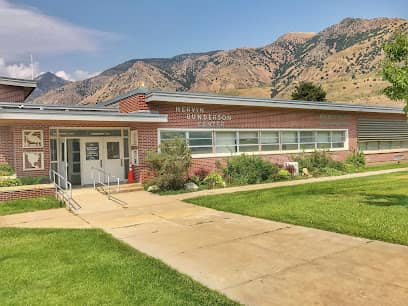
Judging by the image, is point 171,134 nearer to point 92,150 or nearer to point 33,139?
point 92,150

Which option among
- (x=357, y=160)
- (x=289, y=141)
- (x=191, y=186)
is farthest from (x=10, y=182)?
(x=357, y=160)

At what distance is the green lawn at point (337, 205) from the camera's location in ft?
26.2

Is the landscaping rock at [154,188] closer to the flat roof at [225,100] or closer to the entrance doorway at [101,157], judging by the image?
the entrance doorway at [101,157]

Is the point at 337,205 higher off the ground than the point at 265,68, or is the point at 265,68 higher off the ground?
the point at 265,68

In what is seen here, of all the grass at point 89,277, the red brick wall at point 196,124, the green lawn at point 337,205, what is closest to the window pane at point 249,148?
the red brick wall at point 196,124

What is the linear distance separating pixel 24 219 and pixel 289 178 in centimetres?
1222

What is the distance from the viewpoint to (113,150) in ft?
56.3

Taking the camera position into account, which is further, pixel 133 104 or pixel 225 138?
pixel 225 138

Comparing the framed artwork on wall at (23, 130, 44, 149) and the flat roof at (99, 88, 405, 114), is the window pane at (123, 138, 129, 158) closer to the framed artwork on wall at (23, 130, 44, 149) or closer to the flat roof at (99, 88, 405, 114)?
the flat roof at (99, 88, 405, 114)

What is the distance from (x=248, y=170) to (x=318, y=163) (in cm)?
536

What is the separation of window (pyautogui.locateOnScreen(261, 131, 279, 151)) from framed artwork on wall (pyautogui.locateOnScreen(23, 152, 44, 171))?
11.0 m


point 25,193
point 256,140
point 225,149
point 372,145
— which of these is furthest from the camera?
point 372,145

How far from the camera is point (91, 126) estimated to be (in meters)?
16.4

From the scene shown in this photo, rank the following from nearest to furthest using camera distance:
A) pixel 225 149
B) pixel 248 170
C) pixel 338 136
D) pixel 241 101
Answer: pixel 248 170 < pixel 241 101 < pixel 225 149 < pixel 338 136
